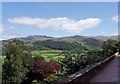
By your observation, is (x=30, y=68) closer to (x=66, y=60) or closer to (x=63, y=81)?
(x=66, y=60)

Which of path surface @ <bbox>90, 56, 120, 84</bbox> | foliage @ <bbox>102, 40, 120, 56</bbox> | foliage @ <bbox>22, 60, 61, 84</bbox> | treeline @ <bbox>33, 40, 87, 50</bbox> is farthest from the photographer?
treeline @ <bbox>33, 40, 87, 50</bbox>

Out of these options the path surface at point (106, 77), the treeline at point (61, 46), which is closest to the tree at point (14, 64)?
the path surface at point (106, 77)

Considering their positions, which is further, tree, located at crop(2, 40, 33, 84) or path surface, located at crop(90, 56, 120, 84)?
tree, located at crop(2, 40, 33, 84)

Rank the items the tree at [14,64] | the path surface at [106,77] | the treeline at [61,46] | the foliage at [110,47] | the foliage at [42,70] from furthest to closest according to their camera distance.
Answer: the treeline at [61,46]
the tree at [14,64]
the foliage at [42,70]
the foliage at [110,47]
the path surface at [106,77]

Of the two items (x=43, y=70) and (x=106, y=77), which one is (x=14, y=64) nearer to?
(x=43, y=70)

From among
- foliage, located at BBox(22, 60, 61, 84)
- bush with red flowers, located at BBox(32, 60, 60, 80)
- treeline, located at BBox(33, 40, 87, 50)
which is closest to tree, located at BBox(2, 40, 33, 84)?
foliage, located at BBox(22, 60, 61, 84)

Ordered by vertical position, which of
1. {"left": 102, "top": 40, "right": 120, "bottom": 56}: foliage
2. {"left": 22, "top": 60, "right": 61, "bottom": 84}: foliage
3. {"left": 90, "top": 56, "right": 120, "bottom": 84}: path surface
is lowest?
{"left": 22, "top": 60, "right": 61, "bottom": 84}: foliage

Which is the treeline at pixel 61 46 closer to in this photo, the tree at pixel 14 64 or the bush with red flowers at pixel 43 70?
the tree at pixel 14 64

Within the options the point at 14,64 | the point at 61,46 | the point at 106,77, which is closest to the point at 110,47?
the point at 14,64

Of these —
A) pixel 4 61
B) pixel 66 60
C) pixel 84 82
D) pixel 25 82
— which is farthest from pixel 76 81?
pixel 4 61

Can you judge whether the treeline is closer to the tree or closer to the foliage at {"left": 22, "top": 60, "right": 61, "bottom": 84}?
the tree

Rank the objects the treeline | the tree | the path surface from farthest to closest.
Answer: the treeline < the tree < the path surface

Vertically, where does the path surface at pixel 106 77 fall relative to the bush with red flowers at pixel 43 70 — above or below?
above

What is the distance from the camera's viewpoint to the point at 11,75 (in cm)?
2675
